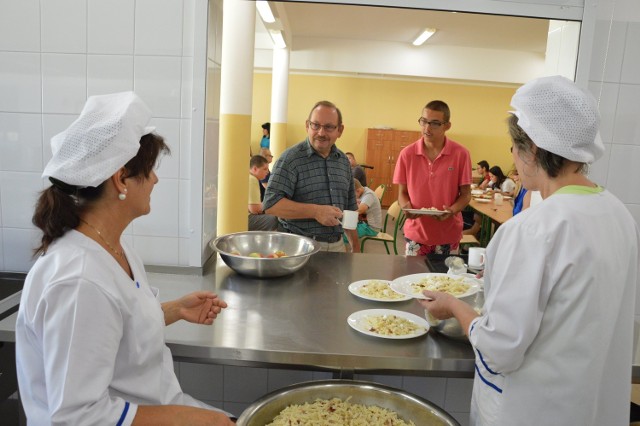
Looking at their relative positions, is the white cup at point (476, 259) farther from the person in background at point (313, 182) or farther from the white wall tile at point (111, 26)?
the white wall tile at point (111, 26)

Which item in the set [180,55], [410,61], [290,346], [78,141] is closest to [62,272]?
[78,141]

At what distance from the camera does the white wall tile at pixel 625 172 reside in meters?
Answer: 2.33

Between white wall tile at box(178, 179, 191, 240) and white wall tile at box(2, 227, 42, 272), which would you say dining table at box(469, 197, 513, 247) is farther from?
white wall tile at box(2, 227, 42, 272)

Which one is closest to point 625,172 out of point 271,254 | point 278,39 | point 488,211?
point 271,254

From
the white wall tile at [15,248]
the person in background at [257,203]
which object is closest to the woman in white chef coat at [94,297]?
the white wall tile at [15,248]

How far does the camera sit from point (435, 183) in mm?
3752

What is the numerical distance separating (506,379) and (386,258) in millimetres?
1497

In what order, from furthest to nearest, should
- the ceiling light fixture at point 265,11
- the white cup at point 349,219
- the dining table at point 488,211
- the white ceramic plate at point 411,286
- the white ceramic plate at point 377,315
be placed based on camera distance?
1. the ceiling light fixture at point 265,11
2. the dining table at point 488,211
3. the white cup at point 349,219
4. the white ceramic plate at point 411,286
5. the white ceramic plate at point 377,315

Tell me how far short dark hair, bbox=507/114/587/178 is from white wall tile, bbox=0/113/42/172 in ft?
6.60

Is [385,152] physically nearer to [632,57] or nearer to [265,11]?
[265,11]

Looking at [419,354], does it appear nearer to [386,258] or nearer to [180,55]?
[386,258]

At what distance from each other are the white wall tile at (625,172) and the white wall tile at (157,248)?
6.80 feet

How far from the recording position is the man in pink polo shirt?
11.9 feet

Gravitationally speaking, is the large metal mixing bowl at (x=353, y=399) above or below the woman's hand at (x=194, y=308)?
below
